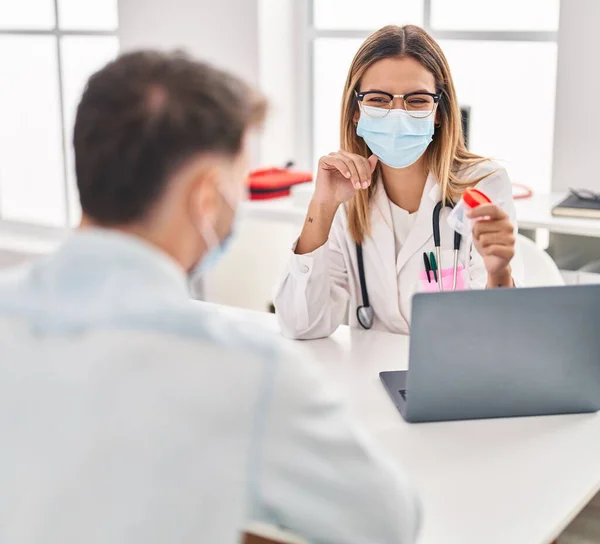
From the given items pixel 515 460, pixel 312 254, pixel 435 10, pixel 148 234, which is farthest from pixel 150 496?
pixel 435 10

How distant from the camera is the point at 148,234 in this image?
35.7 inches

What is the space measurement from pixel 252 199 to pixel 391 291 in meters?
1.27

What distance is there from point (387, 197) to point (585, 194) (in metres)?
1.00

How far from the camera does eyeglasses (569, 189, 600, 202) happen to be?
9.04 feet

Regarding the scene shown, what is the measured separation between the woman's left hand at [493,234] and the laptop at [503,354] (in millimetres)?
226

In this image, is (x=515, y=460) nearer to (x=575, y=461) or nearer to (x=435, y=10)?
(x=575, y=461)

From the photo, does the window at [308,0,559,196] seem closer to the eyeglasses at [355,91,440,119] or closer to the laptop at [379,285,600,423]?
the eyeglasses at [355,91,440,119]

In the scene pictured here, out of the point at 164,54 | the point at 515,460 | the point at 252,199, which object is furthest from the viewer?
the point at 252,199

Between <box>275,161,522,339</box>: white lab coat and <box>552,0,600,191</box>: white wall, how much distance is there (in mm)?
1124

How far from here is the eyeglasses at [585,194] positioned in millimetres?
2756

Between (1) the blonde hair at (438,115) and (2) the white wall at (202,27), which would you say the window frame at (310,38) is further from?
(1) the blonde hair at (438,115)

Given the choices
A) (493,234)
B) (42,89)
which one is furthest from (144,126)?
(42,89)

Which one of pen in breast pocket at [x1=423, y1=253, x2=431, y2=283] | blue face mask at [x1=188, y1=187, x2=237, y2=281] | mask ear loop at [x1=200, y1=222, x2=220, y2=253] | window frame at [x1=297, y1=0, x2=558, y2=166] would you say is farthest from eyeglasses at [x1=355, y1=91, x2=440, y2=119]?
window frame at [x1=297, y1=0, x2=558, y2=166]

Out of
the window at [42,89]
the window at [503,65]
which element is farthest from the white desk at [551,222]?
the window at [42,89]
